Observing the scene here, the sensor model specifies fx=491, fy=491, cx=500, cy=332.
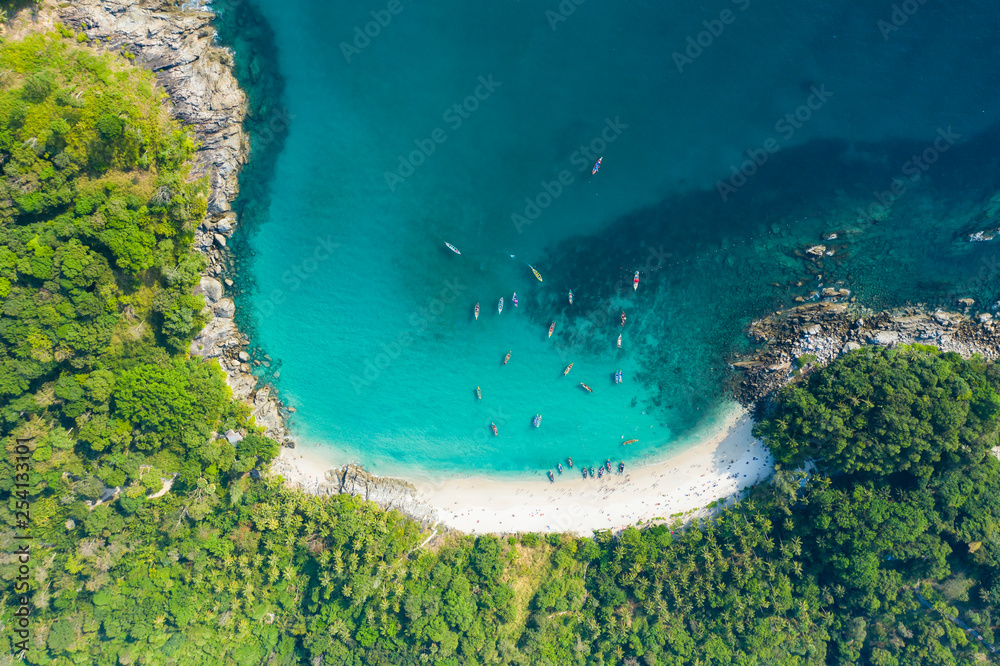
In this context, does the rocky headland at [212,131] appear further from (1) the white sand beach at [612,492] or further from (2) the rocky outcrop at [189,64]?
(1) the white sand beach at [612,492]

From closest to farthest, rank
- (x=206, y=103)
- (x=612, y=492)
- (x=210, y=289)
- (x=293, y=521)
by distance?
1. (x=206, y=103)
2. (x=293, y=521)
3. (x=210, y=289)
4. (x=612, y=492)

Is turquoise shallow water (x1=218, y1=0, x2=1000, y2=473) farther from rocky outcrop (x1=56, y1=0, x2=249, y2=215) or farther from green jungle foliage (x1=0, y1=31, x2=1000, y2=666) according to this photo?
green jungle foliage (x1=0, y1=31, x2=1000, y2=666)

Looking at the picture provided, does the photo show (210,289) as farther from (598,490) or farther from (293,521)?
(598,490)

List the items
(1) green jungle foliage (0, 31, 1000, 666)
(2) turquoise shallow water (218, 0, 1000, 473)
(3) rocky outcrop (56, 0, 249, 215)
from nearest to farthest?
(1) green jungle foliage (0, 31, 1000, 666) < (3) rocky outcrop (56, 0, 249, 215) < (2) turquoise shallow water (218, 0, 1000, 473)

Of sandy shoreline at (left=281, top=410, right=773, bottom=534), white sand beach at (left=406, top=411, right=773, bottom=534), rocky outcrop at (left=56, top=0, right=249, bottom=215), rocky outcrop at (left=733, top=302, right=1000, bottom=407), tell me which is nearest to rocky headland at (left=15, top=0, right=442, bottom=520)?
rocky outcrop at (left=56, top=0, right=249, bottom=215)

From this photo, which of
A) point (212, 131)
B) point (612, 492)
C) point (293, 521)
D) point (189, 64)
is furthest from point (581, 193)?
point (293, 521)

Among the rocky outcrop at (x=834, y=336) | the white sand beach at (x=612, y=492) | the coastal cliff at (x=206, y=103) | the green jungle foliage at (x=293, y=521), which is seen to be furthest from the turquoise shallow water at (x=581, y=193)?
the green jungle foliage at (x=293, y=521)
